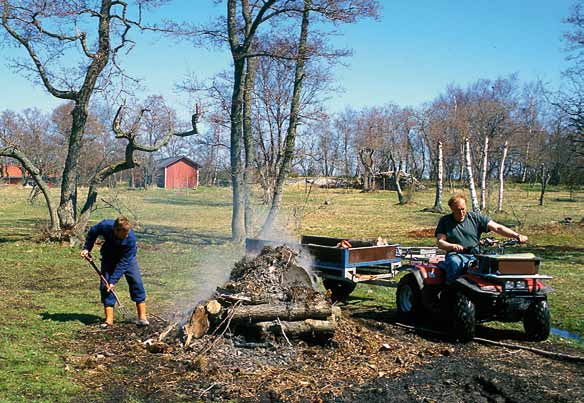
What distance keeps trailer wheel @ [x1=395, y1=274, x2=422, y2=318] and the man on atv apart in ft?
2.40

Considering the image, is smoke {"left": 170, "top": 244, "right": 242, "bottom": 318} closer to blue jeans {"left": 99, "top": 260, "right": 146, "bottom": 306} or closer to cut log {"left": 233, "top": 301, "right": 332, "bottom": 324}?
blue jeans {"left": 99, "top": 260, "right": 146, "bottom": 306}

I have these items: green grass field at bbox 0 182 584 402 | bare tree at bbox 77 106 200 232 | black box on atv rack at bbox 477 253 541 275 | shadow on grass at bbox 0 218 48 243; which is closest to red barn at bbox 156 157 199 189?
green grass field at bbox 0 182 584 402

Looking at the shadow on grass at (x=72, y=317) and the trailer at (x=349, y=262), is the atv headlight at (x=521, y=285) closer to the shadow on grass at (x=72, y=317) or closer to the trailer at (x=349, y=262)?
the trailer at (x=349, y=262)

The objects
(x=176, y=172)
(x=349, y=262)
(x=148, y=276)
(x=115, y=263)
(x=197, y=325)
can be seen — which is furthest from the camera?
(x=176, y=172)

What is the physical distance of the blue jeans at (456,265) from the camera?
7320 millimetres

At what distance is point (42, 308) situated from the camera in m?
8.87

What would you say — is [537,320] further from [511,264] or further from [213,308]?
[213,308]

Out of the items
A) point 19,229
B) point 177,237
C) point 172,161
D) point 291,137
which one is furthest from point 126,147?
point 172,161

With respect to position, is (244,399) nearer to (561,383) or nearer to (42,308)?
(561,383)

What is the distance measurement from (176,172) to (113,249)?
219 ft

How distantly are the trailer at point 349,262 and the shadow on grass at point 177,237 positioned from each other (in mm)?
8968

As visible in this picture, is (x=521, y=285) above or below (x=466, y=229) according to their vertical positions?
below

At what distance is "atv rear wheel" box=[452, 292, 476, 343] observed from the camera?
700 centimetres

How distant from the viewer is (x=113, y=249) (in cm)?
795
